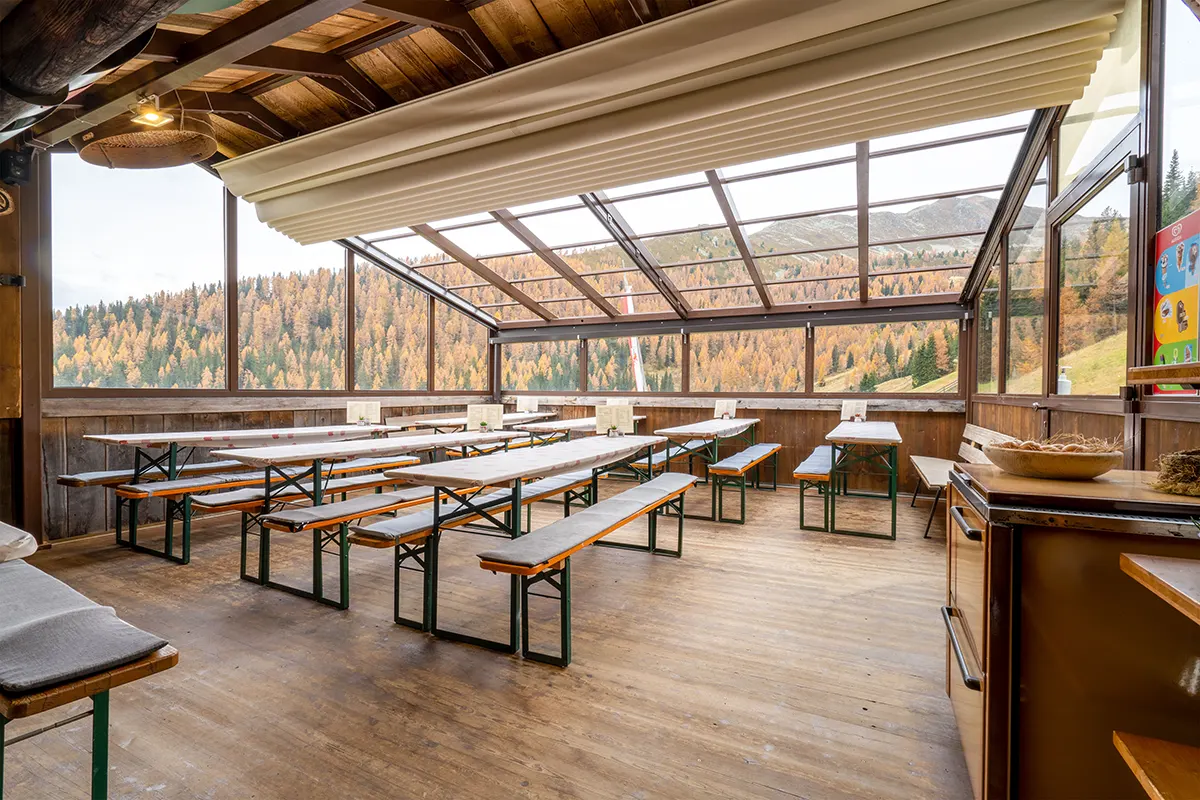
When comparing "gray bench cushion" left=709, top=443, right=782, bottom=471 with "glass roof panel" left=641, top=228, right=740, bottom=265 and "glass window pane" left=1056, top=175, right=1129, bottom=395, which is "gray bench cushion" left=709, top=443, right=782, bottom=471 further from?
"glass window pane" left=1056, top=175, right=1129, bottom=395

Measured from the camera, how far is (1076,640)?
4.50ft

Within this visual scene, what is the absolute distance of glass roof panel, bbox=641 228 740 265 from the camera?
20.0 feet

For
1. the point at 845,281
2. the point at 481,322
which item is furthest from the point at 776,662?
the point at 481,322

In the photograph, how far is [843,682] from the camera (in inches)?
95.5

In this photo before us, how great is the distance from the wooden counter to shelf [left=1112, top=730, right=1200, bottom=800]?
0.11 meters

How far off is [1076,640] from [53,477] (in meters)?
6.33

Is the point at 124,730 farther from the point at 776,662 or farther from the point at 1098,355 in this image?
the point at 1098,355

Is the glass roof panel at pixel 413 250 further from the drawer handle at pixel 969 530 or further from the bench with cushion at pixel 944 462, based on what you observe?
the drawer handle at pixel 969 530

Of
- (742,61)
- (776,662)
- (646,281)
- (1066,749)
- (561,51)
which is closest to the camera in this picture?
(1066,749)

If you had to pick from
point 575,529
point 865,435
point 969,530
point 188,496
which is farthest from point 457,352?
point 969,530

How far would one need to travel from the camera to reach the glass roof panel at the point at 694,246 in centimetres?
609

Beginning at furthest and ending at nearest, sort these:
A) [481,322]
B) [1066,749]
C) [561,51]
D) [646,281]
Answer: [481,322]
[646,281]
[561,51]
[1066,749]

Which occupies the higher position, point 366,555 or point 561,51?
point 561,51

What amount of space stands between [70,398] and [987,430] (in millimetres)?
7827
